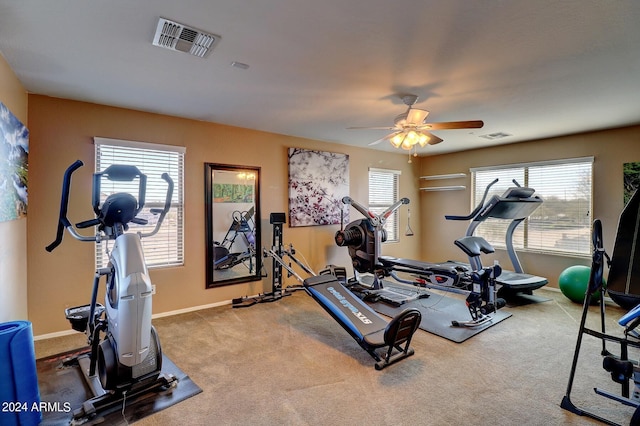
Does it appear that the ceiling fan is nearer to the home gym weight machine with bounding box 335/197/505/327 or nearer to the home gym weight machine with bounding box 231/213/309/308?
the home gym weight machine with bounding box 335/197/505/327

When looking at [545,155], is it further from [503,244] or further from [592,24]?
[592,24]

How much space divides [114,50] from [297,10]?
1491 millimetres

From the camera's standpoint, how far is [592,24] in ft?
6.46

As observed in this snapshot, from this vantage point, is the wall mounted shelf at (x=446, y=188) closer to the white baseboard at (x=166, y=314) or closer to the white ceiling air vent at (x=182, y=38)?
the white baseboard at (x=166, y=314)

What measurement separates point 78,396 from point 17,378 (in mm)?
599

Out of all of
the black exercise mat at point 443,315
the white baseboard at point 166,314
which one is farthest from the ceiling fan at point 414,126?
the white baseboard at point 166,314

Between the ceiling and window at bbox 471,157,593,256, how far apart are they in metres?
1.17

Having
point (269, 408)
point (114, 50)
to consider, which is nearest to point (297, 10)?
point (114, 50)

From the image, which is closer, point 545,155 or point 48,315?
point 48,315

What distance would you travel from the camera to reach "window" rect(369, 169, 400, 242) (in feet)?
20.9

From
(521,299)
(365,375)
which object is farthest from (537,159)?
(365,375)

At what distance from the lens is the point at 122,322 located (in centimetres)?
203

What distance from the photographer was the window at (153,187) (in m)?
3.62

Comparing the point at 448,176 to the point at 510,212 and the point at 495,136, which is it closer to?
the point at 495,136
